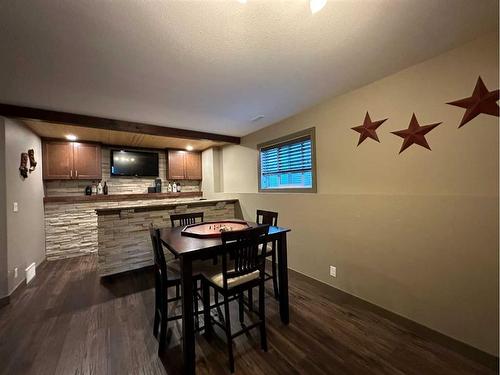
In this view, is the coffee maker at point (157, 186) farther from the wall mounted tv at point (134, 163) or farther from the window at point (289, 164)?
the window at point (289, 164)

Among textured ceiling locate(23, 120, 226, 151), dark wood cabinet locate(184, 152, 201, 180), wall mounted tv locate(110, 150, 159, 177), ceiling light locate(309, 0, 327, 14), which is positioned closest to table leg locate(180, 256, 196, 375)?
ceiling light locate(309, 0, 327, 14)

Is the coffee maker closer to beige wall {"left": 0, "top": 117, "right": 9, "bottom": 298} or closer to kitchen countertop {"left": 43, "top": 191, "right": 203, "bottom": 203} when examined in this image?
kitchen countertop {"left": 43, "top": 191, "right": 203, "bottom": 203}

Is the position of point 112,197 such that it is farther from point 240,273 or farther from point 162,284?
point 240,273

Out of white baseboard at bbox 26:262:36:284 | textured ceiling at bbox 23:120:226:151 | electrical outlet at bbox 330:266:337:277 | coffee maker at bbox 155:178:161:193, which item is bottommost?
white baseboard at bbox 26:262:36:284

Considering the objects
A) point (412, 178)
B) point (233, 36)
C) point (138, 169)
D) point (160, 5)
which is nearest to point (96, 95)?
point (160, 5)

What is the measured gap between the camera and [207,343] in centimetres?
186

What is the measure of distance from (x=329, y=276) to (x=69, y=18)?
3.42 metres

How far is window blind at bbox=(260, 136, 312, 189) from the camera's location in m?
3.17

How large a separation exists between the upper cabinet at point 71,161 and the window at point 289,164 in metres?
3.52

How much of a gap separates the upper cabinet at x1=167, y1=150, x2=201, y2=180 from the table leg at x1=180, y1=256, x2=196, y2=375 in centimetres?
417

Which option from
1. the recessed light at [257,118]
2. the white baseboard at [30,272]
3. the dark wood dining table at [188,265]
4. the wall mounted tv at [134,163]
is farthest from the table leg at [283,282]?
the wall mounted tv at [134,163]

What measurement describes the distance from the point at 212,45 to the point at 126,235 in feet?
9.64

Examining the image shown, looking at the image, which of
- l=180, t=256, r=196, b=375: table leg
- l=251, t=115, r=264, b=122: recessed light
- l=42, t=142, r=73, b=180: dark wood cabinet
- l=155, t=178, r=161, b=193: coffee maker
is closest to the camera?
l=180, t=256, r=196, b=375: table leg

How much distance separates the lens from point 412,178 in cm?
203
